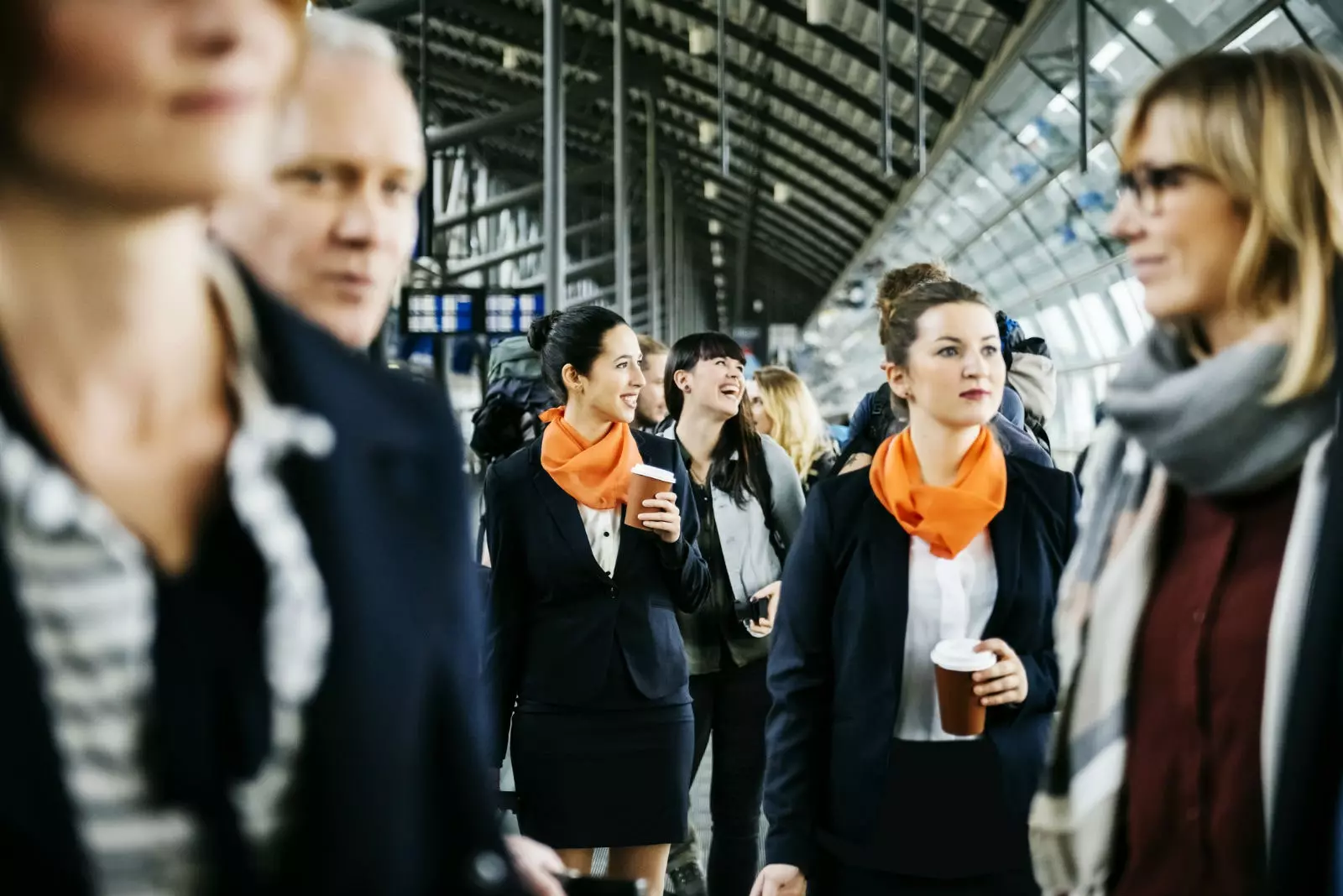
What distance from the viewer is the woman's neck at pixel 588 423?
4098 mm

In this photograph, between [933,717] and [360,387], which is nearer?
[360,387]

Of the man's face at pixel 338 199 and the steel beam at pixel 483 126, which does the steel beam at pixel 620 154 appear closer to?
the steel beam at pixel 483 126

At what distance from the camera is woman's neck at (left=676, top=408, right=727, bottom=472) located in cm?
498

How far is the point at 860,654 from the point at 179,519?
6.50 feet

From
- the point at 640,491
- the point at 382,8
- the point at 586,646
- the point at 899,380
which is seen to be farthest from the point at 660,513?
the point at 382,8

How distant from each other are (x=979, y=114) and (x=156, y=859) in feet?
63.5

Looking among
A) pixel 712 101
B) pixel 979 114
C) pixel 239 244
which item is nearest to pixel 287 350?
pixel 239 244

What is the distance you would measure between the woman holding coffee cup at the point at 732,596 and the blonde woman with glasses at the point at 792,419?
1.76 metres

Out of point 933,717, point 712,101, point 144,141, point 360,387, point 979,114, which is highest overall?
point 712,101

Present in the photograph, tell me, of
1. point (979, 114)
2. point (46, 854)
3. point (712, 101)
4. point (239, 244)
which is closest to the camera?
point (46, 854)

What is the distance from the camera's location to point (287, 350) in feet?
3.21

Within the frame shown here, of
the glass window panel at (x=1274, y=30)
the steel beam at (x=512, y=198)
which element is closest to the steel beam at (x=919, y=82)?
the glass window panel at (x=1274, y=30)

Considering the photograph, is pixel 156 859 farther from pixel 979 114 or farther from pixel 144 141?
pixel 979 114

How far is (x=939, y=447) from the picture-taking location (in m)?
2.95
